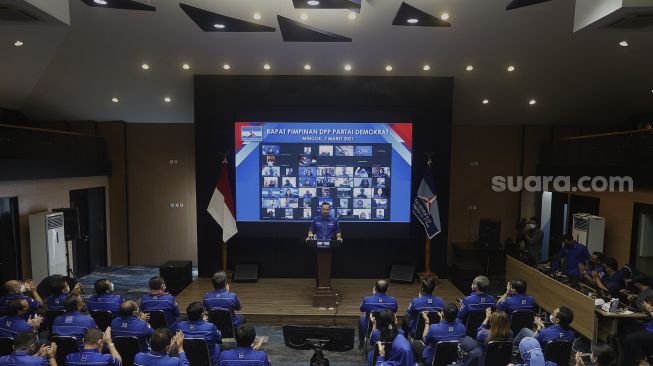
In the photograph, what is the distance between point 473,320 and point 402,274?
12.1 feet

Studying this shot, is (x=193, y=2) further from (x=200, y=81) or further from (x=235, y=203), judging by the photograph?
(x=235, y=203)

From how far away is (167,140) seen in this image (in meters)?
11.5

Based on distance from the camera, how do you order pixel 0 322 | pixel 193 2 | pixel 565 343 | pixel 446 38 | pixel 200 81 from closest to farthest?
pixel 565 343
pixel 0 322
pixel 193 2
pixel 446 38
pixel 200 81

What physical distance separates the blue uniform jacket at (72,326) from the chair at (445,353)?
12.4 ft

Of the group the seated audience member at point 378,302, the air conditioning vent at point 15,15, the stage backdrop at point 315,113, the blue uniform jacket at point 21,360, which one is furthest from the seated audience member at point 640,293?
the air conditioning vent at point 15,15

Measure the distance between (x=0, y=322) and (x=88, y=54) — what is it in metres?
5.83

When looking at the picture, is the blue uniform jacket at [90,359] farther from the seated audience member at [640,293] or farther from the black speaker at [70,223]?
the seated audience member at [640,293]

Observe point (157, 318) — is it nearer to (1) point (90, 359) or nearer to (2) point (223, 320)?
(2) point (223, 320)

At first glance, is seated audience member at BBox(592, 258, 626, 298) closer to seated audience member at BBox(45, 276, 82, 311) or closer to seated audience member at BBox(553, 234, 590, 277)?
seated audience member at BBox(553, 234, 590, 277)

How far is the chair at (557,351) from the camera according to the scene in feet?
14.7

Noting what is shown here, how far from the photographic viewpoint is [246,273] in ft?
30.3

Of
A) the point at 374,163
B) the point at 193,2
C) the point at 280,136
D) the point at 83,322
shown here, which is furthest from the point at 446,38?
the point at 83,322

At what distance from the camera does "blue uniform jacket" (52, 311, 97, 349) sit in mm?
4637

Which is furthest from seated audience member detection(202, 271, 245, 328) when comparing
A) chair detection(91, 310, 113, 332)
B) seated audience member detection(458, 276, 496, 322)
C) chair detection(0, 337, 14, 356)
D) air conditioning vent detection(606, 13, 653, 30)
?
air conditioning vent detection(606, 13, 653, 30)
